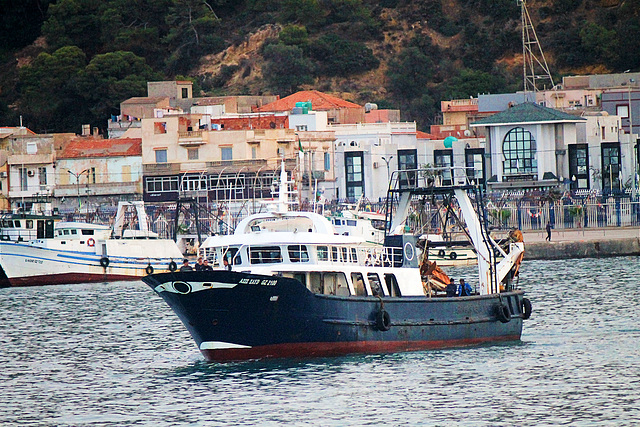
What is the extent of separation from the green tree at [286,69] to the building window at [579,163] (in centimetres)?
5421

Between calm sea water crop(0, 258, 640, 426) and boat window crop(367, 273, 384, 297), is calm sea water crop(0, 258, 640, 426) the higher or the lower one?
the lower one

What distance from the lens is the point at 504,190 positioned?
364 ft

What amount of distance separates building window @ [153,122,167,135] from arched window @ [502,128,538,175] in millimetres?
27254

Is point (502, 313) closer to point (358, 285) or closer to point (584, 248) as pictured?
point (358, 285)

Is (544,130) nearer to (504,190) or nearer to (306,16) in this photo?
(504,190)

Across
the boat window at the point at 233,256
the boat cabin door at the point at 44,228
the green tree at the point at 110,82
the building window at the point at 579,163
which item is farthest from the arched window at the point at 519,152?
the boat window at the point at 233,256

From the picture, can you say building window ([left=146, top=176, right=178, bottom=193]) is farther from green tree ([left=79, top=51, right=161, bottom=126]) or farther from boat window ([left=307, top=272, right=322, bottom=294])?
boat window ([left=307, top=272, right=322, bottom=294])

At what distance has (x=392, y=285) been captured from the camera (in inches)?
1559

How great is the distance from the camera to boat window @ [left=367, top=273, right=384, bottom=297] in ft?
128

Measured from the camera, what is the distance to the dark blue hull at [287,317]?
36.5 meters

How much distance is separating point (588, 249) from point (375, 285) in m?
A: 44.8

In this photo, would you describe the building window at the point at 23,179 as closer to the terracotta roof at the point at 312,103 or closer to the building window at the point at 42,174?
the building window at the point at 42,174

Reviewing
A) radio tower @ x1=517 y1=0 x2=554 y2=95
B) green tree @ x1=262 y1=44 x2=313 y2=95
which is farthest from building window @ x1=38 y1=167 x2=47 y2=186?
green tree @ x1=262 y1=44 x2=313 y2=95

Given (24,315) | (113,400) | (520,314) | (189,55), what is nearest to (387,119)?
(189,55)
